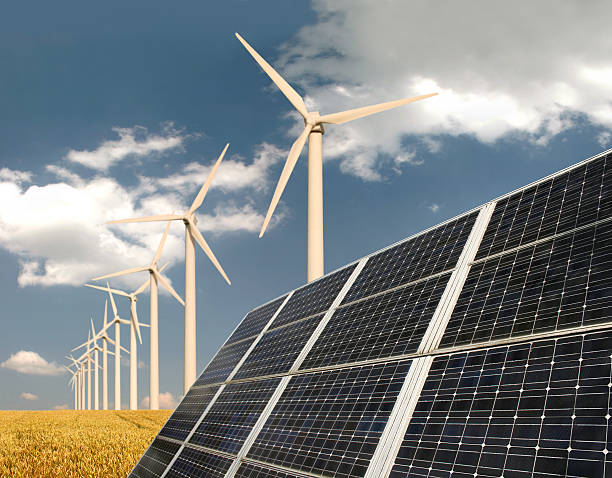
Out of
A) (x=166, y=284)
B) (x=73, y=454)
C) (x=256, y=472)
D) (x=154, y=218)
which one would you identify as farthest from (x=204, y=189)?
(x=256, y=472)

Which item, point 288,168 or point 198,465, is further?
point 288,168

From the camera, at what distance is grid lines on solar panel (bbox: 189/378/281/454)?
464 inches

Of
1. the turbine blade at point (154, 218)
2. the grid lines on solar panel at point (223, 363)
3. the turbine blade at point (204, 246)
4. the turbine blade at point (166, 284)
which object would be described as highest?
the grid lines on solar panel at point (223, 363)

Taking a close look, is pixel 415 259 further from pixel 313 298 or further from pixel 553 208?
pixel 313 298

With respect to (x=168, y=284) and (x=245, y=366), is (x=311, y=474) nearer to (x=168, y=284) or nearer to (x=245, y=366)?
(x=245, y=366)

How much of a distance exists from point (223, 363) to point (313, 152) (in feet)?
46.1

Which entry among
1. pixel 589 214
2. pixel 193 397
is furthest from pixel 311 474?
pixel 193 397

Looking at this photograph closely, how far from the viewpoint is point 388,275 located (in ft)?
44.1

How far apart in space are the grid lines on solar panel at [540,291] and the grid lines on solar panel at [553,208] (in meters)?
0.41

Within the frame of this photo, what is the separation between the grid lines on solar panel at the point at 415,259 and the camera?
11.9 metres

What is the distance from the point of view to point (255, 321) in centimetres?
1989

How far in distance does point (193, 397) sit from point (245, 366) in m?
3.29

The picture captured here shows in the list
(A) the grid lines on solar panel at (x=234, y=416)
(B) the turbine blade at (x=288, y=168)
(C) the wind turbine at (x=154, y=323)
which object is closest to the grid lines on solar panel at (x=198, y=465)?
(A) the grid lines on solar panel at (x=234, y=416)

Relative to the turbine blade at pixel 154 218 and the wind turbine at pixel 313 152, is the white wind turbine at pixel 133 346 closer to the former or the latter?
the turbine blade at pixel 154 218
